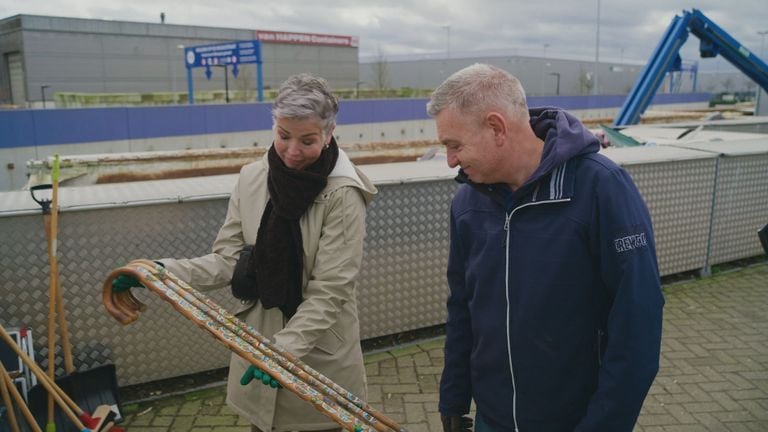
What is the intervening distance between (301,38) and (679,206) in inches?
1960

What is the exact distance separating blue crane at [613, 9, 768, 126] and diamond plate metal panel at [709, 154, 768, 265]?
726 centimetres

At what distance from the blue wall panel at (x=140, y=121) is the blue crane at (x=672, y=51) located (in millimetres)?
9286

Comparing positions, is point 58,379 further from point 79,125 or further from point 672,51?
point 79,125

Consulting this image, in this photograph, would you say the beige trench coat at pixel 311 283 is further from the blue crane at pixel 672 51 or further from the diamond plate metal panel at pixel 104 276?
the blue crane at pixel 672 51

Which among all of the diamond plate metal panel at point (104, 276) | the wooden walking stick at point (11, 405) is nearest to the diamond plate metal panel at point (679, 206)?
the diamond plate metal panel at point (104, 276)

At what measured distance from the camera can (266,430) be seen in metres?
2.48

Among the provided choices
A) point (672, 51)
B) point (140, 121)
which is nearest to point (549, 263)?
point (672, 51)

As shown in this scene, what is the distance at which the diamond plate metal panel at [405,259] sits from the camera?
4.80 m

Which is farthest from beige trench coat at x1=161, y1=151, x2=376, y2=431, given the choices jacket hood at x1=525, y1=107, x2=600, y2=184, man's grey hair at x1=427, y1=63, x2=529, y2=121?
jacket hood at x1=525, y1=107, x2=600, y2=184

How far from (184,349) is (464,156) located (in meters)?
3.07

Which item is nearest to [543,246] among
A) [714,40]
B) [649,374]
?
[649,374]

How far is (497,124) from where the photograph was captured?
6.23ft

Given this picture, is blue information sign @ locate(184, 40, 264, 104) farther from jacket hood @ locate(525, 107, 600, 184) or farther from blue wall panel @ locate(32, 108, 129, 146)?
jacket hood @ locate(525, 107, 600, 184)

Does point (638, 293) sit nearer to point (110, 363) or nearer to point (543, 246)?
point (543, 246)
